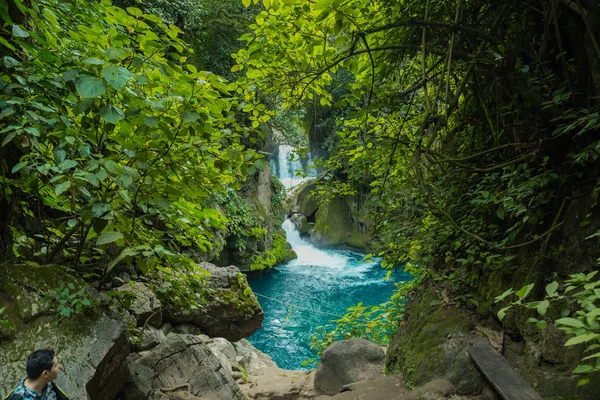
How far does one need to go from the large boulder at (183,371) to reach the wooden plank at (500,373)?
119 inches

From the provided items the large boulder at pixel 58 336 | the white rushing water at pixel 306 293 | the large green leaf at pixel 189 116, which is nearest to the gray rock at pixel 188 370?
the large boulder at pixel 58 336

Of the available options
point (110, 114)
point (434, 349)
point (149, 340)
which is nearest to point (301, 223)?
point (149, 340)

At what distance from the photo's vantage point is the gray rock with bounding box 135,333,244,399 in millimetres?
4129

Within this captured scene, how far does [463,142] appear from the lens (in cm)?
423

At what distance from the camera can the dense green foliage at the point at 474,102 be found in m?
2.58

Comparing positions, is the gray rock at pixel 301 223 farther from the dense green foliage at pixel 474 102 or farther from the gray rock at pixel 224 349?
the dense green foliage at pixel 474 102

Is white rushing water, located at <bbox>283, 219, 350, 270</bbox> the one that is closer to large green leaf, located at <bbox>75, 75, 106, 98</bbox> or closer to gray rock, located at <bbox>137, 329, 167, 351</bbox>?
gray rock, located at <bbox>137, 329, 167, 351</bbox>

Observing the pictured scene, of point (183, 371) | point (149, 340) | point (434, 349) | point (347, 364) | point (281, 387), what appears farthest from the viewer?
point (281, 387)

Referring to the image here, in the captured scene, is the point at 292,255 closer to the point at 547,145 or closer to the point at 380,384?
the point at 380,384

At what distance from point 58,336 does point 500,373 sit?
11.4 feet

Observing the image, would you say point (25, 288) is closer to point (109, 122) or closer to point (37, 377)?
point (37, 377)

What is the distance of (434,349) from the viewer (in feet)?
11.5

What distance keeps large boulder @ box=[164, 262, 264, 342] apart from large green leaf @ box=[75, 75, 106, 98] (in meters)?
5.15

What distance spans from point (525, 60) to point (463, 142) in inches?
46.6
